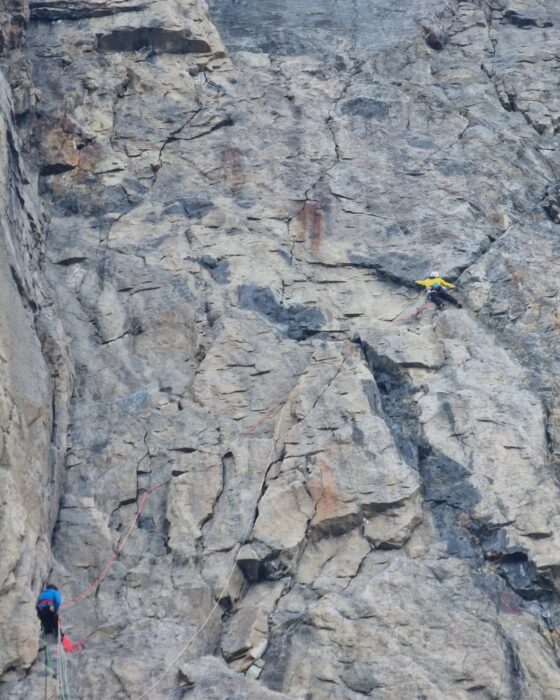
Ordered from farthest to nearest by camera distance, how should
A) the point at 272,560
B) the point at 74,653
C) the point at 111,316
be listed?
the point at 111,316, the point at 272,560, the point at 74,653

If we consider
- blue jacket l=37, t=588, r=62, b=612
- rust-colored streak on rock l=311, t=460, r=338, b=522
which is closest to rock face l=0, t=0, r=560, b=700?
rust-colored streak on rock l=311, t=460, r=338, b=522

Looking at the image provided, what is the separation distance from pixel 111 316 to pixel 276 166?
14.4ft

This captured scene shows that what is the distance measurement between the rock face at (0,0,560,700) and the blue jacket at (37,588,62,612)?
226 mm

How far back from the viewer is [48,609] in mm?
12891

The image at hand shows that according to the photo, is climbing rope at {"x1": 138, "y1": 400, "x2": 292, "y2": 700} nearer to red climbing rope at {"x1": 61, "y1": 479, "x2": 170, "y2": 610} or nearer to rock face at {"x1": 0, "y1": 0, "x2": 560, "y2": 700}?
rock face at {"x1": 0, "y1": 0, "x2": 560, "y2": 700}

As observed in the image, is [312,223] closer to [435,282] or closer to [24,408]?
[435,282]

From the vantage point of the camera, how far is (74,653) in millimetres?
12945

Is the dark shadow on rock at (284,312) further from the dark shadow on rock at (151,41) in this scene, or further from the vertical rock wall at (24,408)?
the dark shadow on rock at (151,41)

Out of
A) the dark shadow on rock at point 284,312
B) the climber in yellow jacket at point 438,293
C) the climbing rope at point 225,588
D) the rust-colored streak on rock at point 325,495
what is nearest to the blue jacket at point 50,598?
the climbing rope at point 225,588

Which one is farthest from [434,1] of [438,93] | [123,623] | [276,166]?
[123,623]

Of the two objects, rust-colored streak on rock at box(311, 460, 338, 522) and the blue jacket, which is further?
rust-colored streak on rock at box(311, 460, 338, 522)

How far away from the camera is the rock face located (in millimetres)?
13383

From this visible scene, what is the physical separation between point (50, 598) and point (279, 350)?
5.45 m

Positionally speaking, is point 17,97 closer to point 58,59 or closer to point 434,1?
point 58,59
